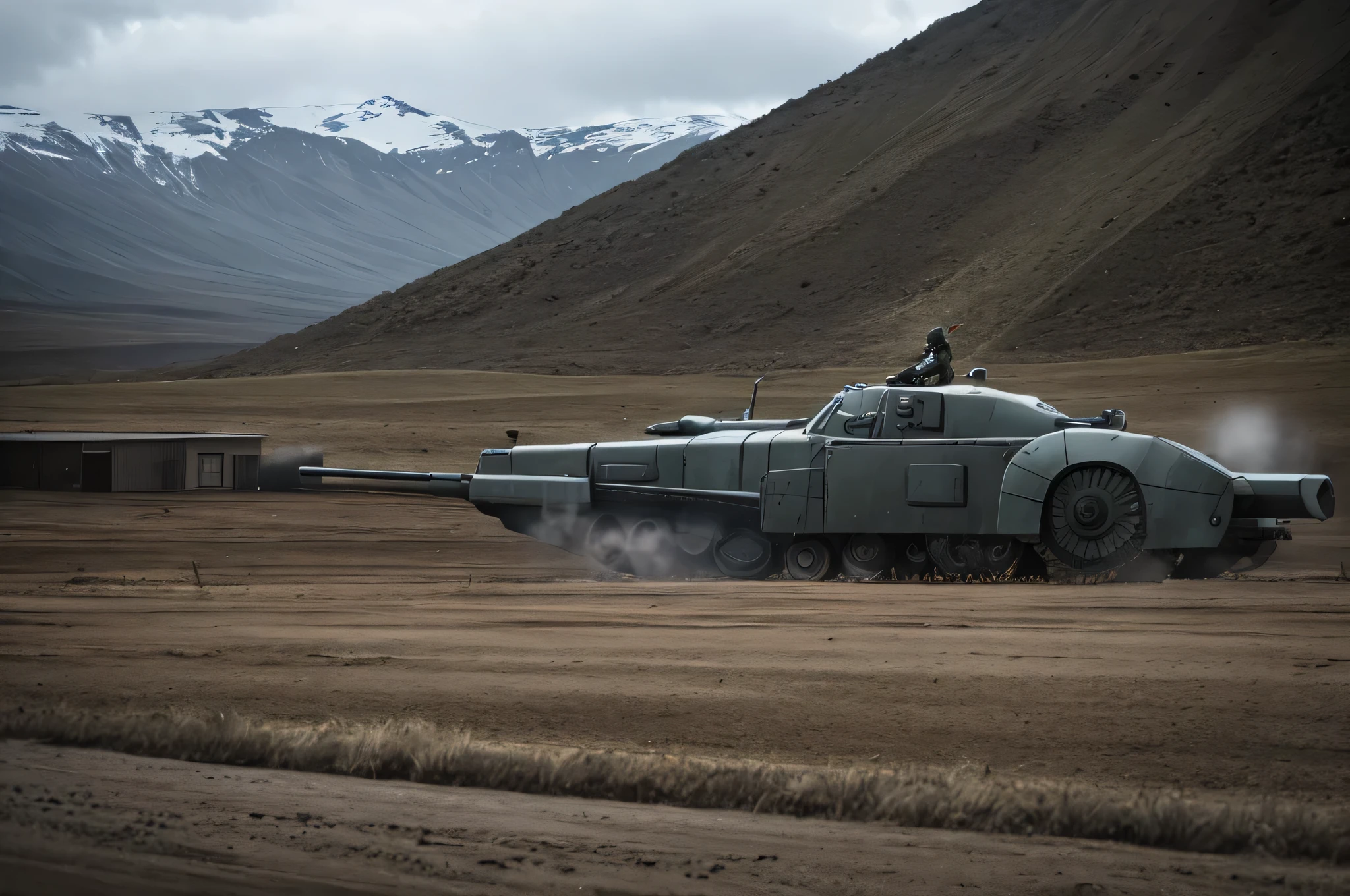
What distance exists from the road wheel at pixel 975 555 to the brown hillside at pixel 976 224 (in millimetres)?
36466

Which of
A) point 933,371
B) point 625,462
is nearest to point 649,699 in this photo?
point 625,462

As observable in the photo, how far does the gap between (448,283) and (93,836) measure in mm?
77511

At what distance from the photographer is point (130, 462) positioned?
24.8 meters

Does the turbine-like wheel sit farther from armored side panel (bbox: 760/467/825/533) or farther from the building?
the building

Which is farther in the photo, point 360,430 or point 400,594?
point 360,430

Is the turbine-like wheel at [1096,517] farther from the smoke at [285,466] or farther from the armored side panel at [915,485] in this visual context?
the smoke at [285,466]

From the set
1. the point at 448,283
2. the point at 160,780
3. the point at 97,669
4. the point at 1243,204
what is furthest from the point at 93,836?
the point at 448,283

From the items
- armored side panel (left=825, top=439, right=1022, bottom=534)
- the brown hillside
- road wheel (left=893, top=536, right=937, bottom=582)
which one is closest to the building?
armored side panel (left=825, top=439, right=1022, bottom=534)

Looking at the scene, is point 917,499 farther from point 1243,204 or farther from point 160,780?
point 1243,204

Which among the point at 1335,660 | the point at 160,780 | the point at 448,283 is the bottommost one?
the point at 160,780

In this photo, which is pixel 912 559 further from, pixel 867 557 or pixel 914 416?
pixel 914 416

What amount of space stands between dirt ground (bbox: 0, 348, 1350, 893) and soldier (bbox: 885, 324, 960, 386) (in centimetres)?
316

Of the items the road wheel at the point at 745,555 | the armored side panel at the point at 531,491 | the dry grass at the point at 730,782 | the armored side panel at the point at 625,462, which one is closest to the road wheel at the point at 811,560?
the road wheel at the point at 745,555

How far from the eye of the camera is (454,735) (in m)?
6.52
